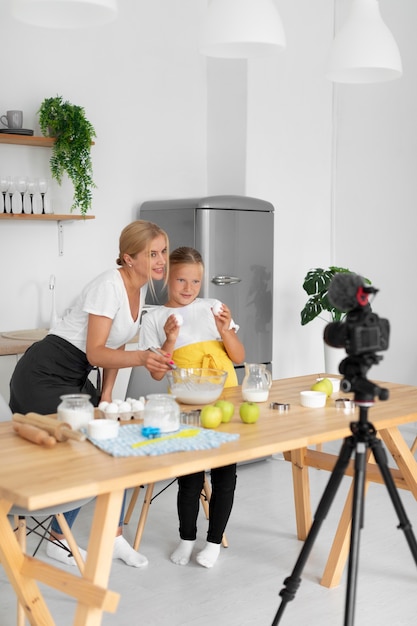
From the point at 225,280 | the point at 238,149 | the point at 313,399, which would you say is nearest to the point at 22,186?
the point at 225,280

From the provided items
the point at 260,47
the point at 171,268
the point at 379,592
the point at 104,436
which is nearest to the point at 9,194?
the point at 171,268

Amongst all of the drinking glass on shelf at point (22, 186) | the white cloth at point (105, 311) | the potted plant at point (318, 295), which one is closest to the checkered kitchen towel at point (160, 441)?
the white cloth at point (105, 311)

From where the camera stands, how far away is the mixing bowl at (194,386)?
3068mm

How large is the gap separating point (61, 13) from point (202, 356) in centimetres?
153

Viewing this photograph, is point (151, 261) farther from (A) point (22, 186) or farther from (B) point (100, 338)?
(A) point (22, 186)

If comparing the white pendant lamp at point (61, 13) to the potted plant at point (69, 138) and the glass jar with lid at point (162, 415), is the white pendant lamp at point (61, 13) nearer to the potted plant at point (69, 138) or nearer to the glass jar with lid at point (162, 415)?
the glass jar with lid at point (162, 415)

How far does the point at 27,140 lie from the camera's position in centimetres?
472

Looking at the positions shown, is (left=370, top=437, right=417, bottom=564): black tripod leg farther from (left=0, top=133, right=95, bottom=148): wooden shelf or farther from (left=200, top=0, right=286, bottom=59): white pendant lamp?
(left=0, top=133, right=95, bottom=148): wooden shelf

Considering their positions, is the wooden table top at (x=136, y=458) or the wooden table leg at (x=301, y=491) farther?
the wooden table leg at (x=301, y=491)

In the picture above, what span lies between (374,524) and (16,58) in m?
3.23

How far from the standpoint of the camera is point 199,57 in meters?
5.79

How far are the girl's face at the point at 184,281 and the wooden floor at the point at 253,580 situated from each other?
1123 millimetres

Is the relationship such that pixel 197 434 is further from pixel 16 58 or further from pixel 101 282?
pixel 16 58

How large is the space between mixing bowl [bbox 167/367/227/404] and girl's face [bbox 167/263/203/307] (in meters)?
0.60
